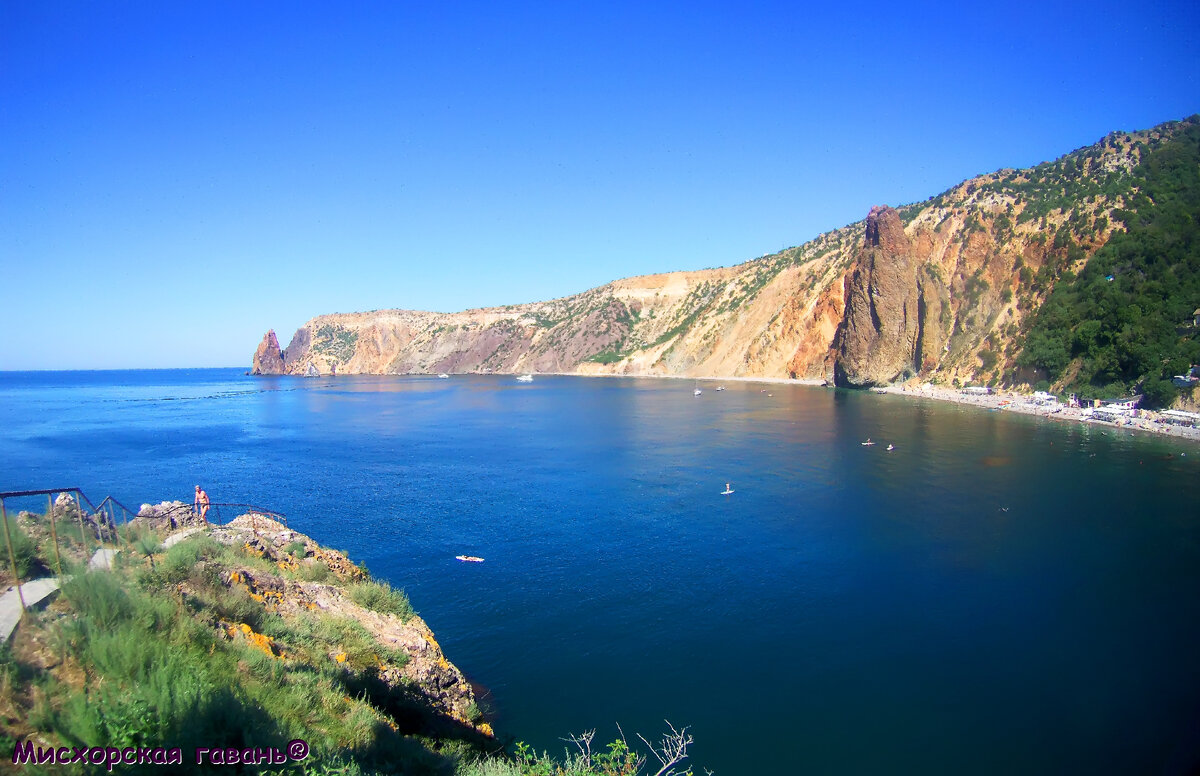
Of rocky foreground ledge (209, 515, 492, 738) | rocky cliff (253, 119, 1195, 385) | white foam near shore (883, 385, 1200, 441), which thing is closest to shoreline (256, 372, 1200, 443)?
white foam near shore (883, 385, 1200, 441)


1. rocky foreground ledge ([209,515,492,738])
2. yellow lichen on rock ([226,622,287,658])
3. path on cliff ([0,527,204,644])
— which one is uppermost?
path on cliff ([0,527,204,644])

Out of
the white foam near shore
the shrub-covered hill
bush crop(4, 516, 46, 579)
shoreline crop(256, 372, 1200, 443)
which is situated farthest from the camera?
shoreline crop(256, 372, 1200, 443)

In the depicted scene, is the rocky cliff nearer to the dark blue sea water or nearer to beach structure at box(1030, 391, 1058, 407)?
beach structure at box(1030, 391, 1058, 407)

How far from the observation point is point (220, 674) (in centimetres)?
709

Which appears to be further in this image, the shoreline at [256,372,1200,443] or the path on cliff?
the shoreline at [256,372,1200,443]

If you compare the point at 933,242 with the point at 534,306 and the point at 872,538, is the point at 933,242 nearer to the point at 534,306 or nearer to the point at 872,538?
the point at 872,538

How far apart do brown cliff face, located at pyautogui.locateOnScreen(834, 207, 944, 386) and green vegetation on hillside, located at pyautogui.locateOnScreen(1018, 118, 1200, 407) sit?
1952 cm

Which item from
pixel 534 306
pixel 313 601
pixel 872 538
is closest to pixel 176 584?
pixel 313 601

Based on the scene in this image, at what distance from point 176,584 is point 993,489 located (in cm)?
3207

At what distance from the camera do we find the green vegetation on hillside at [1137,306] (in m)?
48.1

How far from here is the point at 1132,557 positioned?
20.7 m

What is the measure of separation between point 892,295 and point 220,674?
295ft

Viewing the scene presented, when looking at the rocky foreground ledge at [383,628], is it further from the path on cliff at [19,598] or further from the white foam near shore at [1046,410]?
the white foam near shore at [1046,410]

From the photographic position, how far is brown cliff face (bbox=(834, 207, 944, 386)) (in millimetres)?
83812
